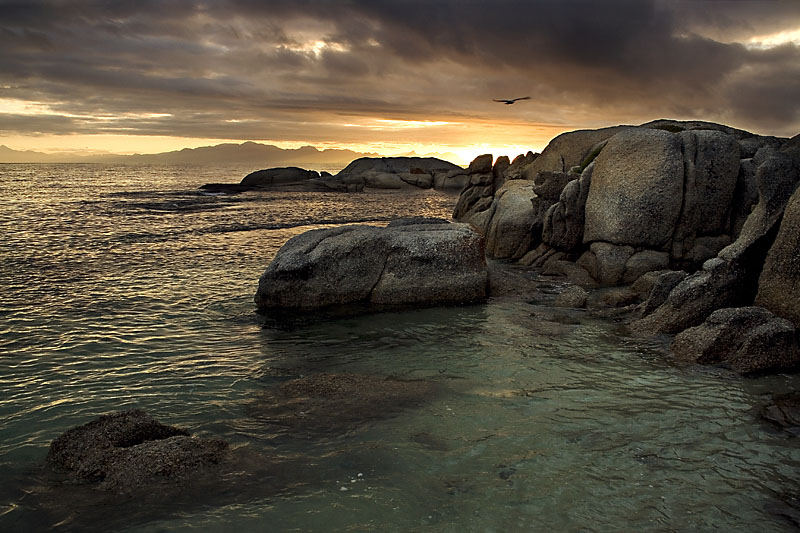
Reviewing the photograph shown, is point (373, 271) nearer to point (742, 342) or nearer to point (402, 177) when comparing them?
point (742, 342)

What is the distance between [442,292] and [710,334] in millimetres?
7017

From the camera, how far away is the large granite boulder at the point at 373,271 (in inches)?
632

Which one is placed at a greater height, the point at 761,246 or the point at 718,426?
the point at 761,246

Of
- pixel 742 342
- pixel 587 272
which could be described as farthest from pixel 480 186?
pixel 742 342

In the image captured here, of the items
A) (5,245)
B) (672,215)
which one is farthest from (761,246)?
(5,245)

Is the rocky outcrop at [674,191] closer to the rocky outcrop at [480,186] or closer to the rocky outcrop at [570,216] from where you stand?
the rocky outcrop at [570,216]

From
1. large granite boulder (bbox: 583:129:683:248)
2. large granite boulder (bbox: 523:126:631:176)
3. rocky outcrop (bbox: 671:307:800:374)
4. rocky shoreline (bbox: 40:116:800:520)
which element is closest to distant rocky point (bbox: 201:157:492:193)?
large granite boulder (bbox: 523:126:631:176)

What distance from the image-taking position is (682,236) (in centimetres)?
1962

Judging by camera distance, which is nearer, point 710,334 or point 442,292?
point 710,334

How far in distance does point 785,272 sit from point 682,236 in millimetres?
7632

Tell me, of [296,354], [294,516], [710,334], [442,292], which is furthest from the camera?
[442,292]

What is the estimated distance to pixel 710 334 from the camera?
459 inches

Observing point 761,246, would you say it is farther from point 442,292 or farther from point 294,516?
point 294,516

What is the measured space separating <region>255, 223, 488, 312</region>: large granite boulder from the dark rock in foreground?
796cm
